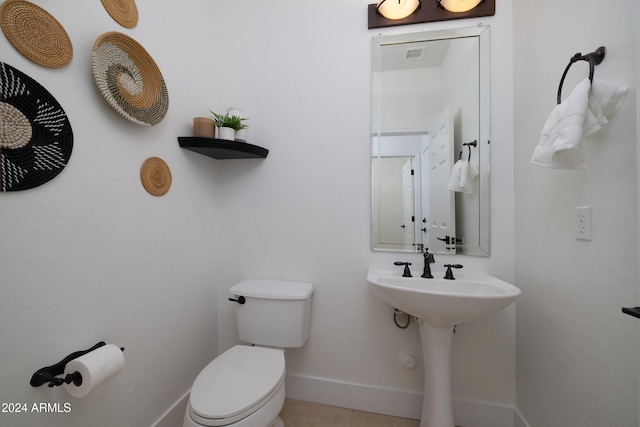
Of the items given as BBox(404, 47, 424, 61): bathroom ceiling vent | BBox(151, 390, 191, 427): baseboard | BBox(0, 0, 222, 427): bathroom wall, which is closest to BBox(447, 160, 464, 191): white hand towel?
BBox(404, 47, 424, 61): bathroom ceiling vent

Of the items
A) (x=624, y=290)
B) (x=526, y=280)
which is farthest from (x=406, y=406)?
(x=624, y=290)

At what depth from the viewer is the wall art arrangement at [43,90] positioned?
66 cm

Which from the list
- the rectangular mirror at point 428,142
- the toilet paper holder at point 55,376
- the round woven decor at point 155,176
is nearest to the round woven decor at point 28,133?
the round woven decor at point 155,176

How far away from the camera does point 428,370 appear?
1.18 m

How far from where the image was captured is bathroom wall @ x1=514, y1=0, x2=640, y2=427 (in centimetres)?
71

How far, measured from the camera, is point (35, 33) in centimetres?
71

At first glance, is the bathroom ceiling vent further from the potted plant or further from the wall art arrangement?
the wall art arrangement

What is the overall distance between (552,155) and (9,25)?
1.67m

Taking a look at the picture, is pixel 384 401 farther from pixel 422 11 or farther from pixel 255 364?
pixel 422 11

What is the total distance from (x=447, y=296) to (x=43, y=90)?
5.00ft

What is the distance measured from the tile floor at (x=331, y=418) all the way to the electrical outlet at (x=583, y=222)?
1220mm

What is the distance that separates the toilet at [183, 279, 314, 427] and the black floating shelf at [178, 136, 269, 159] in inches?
30.0

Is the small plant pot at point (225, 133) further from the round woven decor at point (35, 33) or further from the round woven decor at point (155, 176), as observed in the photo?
the round woven decor at point (35, 33)

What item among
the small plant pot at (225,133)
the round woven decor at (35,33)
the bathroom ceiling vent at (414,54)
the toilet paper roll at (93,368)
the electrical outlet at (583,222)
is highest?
the bathroom ceiling vent at (414,54)
